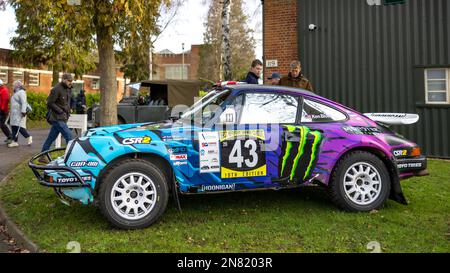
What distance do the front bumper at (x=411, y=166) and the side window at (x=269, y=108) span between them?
1.50 meters

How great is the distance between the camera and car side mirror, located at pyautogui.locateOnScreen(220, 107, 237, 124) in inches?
184

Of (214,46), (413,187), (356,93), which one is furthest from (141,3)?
(214,46)

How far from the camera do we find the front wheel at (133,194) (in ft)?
13.8

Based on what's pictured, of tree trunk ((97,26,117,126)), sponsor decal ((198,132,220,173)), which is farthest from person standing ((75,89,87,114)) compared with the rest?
sponsor decal ((198,132,220,173))

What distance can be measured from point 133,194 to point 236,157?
1.20 m

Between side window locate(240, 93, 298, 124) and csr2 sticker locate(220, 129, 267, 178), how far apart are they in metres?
0.20

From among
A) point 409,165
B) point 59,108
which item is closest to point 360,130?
point 409,165

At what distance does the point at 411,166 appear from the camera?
5172 mm

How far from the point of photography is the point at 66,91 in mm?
8391

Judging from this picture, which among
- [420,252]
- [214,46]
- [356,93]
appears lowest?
[420,252]

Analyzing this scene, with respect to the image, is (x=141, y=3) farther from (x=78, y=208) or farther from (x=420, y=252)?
(x=420, y=252)

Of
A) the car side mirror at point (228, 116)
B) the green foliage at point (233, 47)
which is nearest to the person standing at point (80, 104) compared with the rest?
the car side mirror at point (228, 116)

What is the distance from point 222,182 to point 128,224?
1115 millimetres

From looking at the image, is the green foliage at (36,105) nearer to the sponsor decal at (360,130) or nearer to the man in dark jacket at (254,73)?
the man in dark jacket at (254,73)
